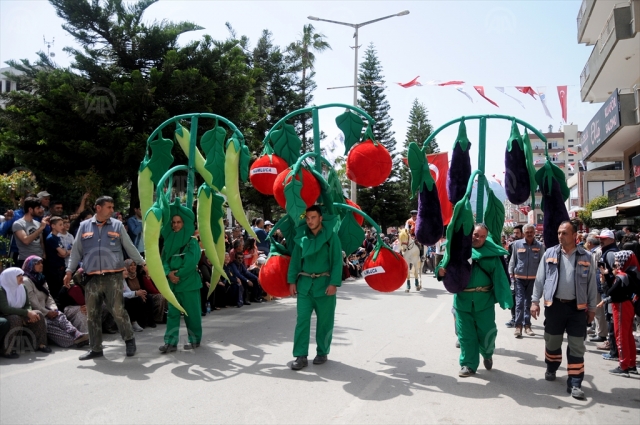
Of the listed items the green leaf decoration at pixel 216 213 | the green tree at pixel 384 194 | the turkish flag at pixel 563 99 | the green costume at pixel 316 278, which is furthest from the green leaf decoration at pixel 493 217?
the green tree at pixel 384 194

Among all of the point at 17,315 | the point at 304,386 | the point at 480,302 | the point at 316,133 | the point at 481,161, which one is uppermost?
the point at 316,133

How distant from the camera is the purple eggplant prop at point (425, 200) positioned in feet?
19.8

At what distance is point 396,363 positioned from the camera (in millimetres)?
6684

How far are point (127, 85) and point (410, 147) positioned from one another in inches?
349

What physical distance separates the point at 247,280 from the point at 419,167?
695 cm

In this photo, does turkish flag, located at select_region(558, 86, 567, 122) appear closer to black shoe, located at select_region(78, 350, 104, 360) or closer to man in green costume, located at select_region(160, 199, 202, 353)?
man in green costume, located at select_region(160, 199, 202, 353)

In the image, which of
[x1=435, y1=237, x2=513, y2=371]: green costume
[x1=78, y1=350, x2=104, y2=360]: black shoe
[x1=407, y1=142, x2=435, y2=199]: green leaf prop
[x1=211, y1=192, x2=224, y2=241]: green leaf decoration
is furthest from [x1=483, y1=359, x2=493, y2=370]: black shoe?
[x1=78, y1=350, x2=104, y2=360]: black shoe

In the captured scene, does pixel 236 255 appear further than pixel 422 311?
Yes

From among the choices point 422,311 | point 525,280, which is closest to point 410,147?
point 525,280

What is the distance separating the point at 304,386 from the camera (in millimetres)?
5617

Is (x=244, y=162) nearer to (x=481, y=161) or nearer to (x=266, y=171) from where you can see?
(x=266, y=171)

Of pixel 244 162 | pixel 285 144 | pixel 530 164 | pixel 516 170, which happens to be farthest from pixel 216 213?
pixel 530 164

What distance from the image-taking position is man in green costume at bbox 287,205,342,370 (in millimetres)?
6297

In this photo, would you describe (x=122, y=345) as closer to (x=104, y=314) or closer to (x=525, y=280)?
(x=104, y=314)
